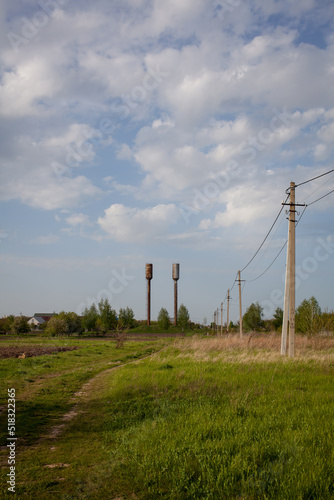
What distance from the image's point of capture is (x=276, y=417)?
6551 millimetres

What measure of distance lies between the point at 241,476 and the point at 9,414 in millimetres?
5680

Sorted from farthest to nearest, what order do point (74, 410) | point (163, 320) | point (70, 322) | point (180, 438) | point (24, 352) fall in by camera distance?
point (163, 320)
point (70, 322)
point (24, 352)
point (74, 410)
point (180, 438)

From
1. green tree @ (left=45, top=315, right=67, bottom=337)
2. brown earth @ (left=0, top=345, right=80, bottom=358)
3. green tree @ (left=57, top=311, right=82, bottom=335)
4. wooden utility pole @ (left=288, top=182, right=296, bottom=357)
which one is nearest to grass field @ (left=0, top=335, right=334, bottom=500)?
wooden utility pole @ (left=288, top=182, right=296, bottom=357)

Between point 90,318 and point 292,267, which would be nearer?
point 292,267

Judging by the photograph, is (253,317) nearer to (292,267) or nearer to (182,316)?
(182,316)

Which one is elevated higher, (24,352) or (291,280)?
(291,280)

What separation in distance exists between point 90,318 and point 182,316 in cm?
2315

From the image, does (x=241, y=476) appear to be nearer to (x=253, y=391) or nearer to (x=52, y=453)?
(x=52, y=453)

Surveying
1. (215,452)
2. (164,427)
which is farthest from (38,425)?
(215,452)

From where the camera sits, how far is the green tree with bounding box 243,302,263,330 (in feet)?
229

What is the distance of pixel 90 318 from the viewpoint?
67.1 metres

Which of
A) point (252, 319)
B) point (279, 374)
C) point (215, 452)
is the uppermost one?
point (215, 452)

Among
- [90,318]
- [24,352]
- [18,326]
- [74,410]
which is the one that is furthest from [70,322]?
[74,410]

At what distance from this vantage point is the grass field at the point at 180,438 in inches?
168
